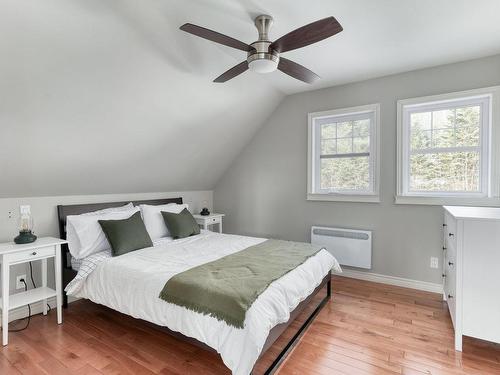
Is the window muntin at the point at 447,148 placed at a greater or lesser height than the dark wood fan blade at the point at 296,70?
lesser

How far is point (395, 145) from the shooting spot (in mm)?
3326

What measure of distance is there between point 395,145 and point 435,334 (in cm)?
204

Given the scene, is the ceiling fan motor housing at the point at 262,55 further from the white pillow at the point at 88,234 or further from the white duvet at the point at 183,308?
the white pillow at the point at 88,234

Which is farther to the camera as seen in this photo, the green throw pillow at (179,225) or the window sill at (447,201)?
the green throw pillow at (179,225)

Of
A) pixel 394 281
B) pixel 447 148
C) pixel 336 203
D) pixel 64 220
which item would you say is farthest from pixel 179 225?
pixel 447 148

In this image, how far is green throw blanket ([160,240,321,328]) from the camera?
1.70 m

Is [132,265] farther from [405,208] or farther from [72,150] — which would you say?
[405,208]

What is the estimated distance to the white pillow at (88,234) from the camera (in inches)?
106

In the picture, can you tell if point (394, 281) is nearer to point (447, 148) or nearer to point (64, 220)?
point (447, 148)

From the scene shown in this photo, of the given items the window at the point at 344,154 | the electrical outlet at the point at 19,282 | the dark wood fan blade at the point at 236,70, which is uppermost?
the dark wood fan blade at the point at 236,70

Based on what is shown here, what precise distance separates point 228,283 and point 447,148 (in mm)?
2935

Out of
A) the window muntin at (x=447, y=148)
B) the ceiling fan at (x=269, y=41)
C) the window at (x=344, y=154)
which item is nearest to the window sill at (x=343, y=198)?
the window at (x=344, y=154)

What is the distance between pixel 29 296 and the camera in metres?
2.42

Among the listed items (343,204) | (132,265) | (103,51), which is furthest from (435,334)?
(103,51)
